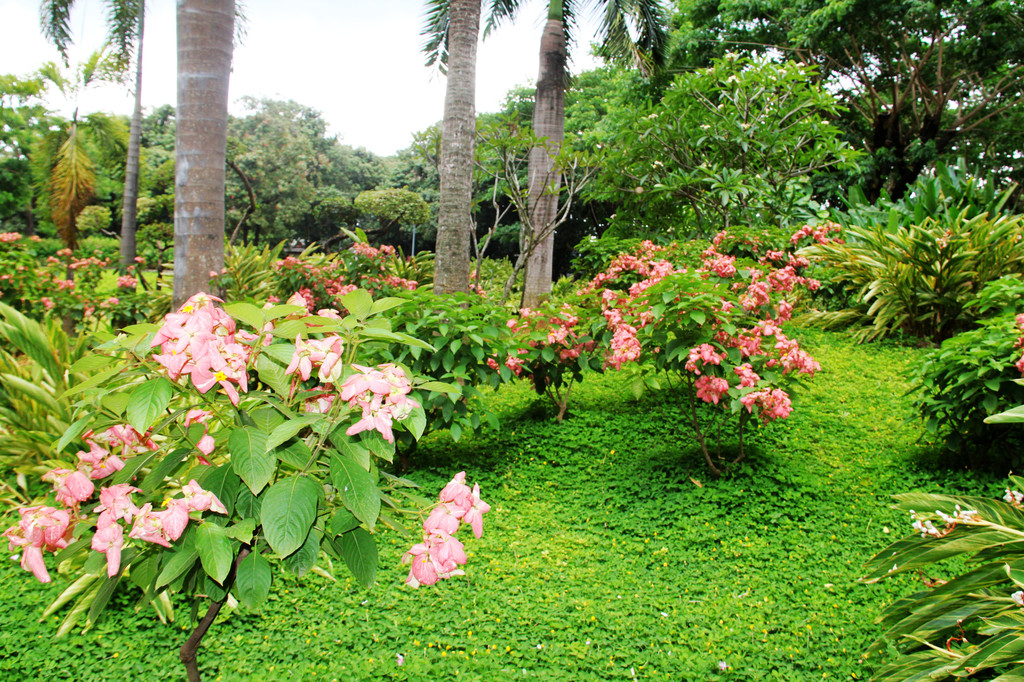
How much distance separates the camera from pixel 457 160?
15.5ft

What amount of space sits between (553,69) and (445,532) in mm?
7972

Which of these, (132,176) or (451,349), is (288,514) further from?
(132,176)

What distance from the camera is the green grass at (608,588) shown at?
212 cm

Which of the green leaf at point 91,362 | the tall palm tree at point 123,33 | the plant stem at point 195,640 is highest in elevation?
the tall palm tree at point 123,33

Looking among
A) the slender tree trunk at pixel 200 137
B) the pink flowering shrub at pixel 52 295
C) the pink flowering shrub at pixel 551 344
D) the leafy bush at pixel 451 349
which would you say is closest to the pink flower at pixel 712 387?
the pink flowering shrub at pixel 551 344

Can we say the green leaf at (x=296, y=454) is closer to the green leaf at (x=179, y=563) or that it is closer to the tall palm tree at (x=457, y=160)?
the green leaf at (x=179, y=563)

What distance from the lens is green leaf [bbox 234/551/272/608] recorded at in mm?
1138

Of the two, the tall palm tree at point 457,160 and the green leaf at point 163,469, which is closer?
the green leaf at point 163,469

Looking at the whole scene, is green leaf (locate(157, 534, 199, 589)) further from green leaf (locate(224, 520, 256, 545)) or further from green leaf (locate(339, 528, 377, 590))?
green leaf (locate(339, 528, 377, 590))

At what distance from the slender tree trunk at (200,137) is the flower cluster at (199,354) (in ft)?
11.2

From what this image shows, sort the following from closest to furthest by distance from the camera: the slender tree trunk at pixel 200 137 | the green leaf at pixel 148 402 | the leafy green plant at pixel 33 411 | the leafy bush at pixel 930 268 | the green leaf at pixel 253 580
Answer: the green leaf at pixel 148 402
the green leaf at pixel 253 580
the leafy green plant at pixel 33 411
the slender tree trunk at pixel 200 137
the leafy bush at pixel 930 268

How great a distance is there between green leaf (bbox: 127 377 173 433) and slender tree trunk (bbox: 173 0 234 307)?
3483mm

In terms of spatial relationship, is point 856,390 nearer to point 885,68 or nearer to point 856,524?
point 856,524

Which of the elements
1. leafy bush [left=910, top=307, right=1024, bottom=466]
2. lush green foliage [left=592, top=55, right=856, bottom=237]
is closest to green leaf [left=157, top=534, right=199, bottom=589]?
leafy bush [left=910, top=307, right=1024, bottom=466]
